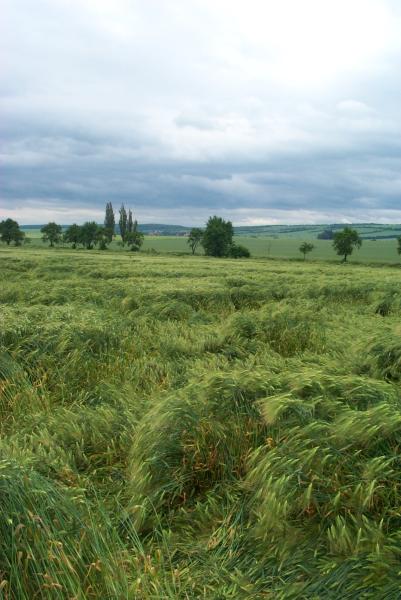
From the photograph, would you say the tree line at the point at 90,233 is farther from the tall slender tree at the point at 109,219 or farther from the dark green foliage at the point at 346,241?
the dark green foliage at the point at 346,241

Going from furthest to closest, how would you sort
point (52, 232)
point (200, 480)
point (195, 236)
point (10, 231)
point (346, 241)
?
1. point (52, 232)
2. point (10, 231)
3. point (195, 236)
4. point (346, 241)
5. point (200, 480)

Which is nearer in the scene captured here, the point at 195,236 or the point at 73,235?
the point at 195,236

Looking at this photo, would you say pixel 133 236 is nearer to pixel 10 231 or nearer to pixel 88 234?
pixel 88 234

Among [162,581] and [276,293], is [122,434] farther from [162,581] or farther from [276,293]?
[276,293]

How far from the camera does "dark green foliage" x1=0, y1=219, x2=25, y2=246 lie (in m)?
122

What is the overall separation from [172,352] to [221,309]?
766 cm

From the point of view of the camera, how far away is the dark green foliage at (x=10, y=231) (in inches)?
4818

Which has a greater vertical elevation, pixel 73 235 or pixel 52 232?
pixel 52 232

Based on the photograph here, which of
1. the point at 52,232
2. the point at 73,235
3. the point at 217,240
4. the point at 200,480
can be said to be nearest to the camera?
the point at 200,480

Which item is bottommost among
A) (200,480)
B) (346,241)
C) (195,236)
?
(200,480)

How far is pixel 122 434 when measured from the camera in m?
5.88

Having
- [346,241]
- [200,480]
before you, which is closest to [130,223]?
[346,241]

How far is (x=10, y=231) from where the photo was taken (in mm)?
122875

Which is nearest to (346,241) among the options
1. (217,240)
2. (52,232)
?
(217,240)
